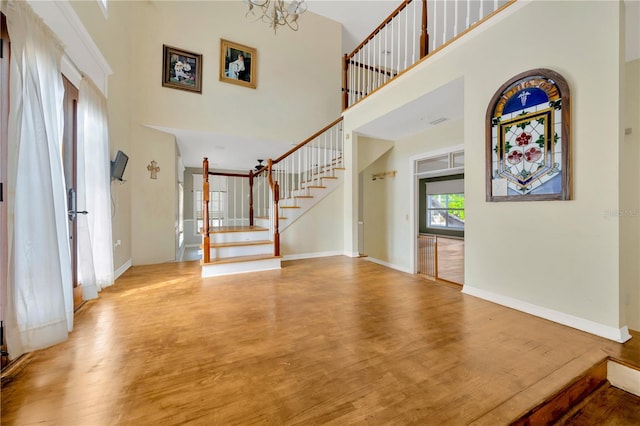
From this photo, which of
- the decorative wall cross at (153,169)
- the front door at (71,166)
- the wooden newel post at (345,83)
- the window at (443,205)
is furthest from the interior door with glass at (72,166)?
the window at (443,205)

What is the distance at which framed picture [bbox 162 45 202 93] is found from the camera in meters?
4.37

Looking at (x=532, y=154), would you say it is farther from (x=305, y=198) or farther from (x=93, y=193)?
(x=93, y=193)

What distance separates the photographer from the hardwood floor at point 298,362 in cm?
118

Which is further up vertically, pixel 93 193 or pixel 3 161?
pixel 3 161

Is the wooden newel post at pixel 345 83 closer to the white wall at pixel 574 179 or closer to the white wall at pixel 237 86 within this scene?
the white wall at pixel 237 86

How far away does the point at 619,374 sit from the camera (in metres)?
1.62

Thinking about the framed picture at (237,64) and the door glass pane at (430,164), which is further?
the door glass pane at (430,164)

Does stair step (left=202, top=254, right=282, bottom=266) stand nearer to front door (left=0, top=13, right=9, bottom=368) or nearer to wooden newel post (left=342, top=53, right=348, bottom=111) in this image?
front door (left=0, top=13, right=9, bottom=368)

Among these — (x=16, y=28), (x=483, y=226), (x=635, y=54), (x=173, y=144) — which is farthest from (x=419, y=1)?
(x=16, y=28)

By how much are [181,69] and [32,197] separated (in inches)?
149

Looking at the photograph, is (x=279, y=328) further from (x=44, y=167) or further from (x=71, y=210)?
(x=71, y=210)

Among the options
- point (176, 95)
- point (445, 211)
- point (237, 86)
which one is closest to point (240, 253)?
point (176, 95)

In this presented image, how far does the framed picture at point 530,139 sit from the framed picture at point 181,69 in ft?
15.4

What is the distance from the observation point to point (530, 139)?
7.41ft
